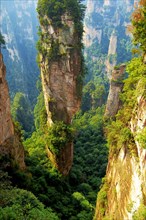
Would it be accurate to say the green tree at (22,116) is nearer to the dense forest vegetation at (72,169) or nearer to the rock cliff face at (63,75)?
the dense forest vegetation at (72,169)

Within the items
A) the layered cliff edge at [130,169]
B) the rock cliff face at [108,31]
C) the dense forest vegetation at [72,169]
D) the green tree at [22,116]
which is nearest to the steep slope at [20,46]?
the green tree at [22,116]

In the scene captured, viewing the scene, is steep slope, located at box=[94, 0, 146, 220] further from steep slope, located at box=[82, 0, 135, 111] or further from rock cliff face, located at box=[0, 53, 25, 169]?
steep slope, located at box=[82, 0, 135, 111]

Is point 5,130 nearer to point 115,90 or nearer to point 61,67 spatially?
point 61,67

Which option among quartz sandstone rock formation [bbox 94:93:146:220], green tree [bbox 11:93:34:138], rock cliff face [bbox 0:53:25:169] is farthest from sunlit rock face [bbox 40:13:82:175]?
green tree [bbox 11:93:34:138]

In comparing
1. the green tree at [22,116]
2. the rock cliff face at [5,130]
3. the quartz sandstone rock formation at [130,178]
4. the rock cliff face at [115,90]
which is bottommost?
the quartz sandstone rock formation at [130,178]

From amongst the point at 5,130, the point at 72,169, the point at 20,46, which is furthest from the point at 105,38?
the point at 5,130

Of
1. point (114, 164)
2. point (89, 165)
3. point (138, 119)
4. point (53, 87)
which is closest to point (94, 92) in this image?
point (89, 165)

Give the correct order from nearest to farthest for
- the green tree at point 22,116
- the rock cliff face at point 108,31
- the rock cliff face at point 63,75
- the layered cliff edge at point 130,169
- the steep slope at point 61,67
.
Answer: the layered cliff edge at point 130,169, the steep slope at point 61,67, the rock cliff face at point 63,75, the green tree at point 22,116, the rock cliff face at point 108,31
